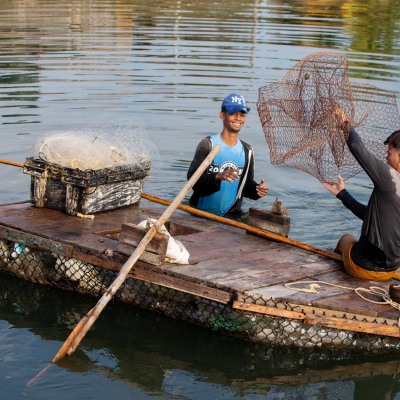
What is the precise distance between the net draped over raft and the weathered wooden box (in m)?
1.54

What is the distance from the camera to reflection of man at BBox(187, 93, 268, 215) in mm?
9820

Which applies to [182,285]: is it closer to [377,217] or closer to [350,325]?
[350,325]

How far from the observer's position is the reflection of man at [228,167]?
9.82m

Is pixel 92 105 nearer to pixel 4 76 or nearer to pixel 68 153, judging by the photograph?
pixel 4 76

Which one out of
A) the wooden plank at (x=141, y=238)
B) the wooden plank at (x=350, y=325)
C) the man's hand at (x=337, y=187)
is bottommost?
the wooden plank at (x=350, y=325)

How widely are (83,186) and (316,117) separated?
239 centimetres

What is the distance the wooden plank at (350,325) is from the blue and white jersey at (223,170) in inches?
119

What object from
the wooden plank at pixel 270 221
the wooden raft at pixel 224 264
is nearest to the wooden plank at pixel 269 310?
the wooden raft at pixel 224 264

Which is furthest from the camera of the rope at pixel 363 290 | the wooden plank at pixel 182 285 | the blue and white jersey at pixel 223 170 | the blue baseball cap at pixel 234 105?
the blue and white jersey at pixel 223 170

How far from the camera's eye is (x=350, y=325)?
7.28 m

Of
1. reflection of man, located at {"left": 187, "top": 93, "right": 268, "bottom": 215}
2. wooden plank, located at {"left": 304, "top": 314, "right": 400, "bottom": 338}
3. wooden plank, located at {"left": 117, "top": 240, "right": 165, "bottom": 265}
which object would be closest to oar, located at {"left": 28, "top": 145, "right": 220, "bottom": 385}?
wooden plank, located at {"left": 117, "top": 240, "right": 165, "bottom": 265}

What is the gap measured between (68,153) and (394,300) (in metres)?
3.68

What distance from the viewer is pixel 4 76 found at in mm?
19422

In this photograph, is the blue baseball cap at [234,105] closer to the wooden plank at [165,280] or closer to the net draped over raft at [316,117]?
the net draped over raft at [316,117]
